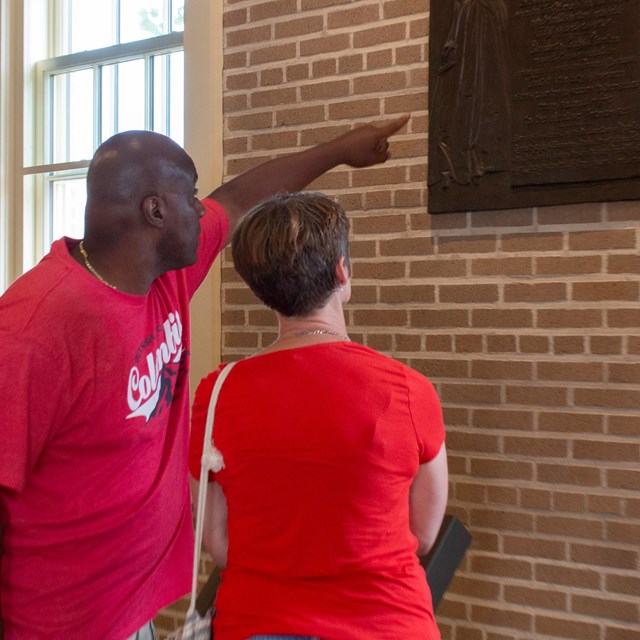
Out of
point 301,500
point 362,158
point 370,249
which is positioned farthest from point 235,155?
point 301,500

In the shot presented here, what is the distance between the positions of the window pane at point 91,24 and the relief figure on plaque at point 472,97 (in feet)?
6.23

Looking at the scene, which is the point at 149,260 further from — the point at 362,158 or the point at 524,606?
the point at 524,606

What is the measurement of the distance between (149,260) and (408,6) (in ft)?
4.69

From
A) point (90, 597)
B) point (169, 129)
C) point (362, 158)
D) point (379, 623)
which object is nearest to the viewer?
point (379, 623)

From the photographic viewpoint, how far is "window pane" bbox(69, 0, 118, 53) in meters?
3.74

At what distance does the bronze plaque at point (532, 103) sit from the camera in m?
2.26

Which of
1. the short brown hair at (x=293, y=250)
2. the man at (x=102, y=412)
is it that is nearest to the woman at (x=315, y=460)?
the short brown hair at (x=293, y=250)

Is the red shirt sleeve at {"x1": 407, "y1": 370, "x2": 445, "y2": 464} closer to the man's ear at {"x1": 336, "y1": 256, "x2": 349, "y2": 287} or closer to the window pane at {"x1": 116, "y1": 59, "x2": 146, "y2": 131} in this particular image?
the man's ear at {"x1": 336, "y1": 256, "x2": 349, "y2": 287}

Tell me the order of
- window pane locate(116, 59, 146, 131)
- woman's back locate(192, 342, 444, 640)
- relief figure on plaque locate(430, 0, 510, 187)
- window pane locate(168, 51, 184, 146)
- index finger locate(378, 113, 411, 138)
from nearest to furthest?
woman's back locate(192, 342, 444, 640) → index finger locate(378, 113, 411, 138) → relief figure on plaque locate(430, 0, 510, 187) → window pane locate(168, 51, 184, 146) → window pane locate(116, 59, 146, 131)

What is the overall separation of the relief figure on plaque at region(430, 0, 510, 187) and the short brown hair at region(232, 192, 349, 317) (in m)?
1.22

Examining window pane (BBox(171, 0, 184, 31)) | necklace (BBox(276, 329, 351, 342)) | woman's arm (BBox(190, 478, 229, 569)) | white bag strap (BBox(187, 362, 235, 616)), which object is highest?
window pane (BBox(171, 0, 184, 31))

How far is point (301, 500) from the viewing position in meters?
1.26

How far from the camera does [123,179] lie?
64.4 inches

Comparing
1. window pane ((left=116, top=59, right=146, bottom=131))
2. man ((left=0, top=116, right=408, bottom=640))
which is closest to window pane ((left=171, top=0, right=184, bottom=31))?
window pane ((left=116, top=59, right=146, bottom=131))
